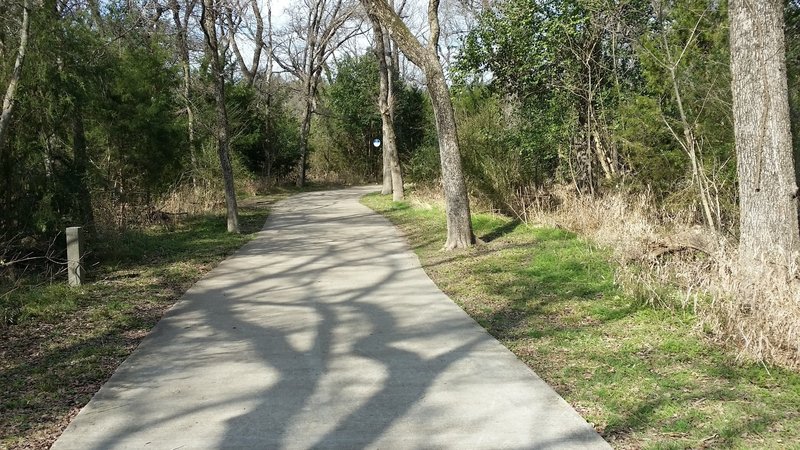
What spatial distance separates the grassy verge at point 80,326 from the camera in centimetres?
476

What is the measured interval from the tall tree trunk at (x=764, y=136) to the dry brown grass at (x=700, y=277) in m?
0.40

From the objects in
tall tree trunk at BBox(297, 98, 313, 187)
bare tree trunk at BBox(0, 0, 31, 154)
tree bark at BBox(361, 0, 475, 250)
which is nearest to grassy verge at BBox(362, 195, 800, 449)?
tree bark at BBox(361, 0, 475, 250)

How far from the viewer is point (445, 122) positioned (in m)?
11.6

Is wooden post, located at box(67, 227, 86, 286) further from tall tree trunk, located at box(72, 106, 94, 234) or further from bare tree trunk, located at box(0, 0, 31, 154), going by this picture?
tall tree trunk, located at box(72, 106, 94, 234)

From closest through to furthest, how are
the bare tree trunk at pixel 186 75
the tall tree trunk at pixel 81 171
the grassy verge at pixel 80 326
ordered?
1. the grassy verge at pixel 80 326
2. the tall tree trunk at pixel 81 171
3. the bare tree trunk at pixel 186 75

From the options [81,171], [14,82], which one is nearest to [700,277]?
[14,82]

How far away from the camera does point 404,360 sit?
5.64 meters

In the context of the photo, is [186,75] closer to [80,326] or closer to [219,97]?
[219,97]

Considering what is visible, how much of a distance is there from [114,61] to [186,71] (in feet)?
26.6

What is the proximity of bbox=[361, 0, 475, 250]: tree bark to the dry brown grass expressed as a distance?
227 centimetres

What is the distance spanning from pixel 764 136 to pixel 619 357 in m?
2.79

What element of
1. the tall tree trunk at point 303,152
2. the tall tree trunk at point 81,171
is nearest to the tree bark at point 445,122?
the tall tree trunk at point 81,171

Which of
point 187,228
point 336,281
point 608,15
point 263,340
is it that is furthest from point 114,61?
point 608,15

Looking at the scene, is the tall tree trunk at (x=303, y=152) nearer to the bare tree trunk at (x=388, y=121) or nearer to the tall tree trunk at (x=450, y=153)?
the bare tree trunk at (x=388, y=121)
